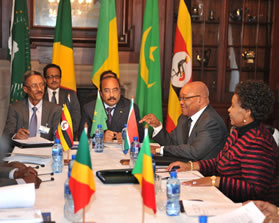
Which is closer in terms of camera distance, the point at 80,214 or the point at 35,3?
the point at 80,214

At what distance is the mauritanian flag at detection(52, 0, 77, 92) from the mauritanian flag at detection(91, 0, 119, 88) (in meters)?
0.33

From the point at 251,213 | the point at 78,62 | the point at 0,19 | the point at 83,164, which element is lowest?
the point at 251,213

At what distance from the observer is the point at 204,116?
3.50 m

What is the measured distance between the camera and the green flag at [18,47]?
210 inches

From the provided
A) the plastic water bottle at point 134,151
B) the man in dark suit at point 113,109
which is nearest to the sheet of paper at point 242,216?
the plastic water bottle at point 134,151

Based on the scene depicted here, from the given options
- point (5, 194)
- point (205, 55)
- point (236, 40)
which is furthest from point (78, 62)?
point (5, 194)

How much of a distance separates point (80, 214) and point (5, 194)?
0.37 metres

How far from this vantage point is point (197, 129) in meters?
3.48

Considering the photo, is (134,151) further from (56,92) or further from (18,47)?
(18,47)

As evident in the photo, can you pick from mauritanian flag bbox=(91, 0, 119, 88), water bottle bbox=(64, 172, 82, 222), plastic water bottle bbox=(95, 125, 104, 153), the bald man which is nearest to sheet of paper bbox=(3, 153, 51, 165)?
plastic water bottle bbox=(95, 125, 104, 153)

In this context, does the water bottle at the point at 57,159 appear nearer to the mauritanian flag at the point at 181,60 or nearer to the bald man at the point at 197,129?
the bald man at the point at 197,129

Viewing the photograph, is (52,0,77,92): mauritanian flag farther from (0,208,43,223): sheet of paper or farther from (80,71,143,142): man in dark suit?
(0,208,43,223): sheet of paper

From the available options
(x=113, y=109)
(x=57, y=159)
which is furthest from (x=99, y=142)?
(x=113, y=109)

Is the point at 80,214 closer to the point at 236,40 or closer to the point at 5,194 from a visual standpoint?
the point at 5,194
